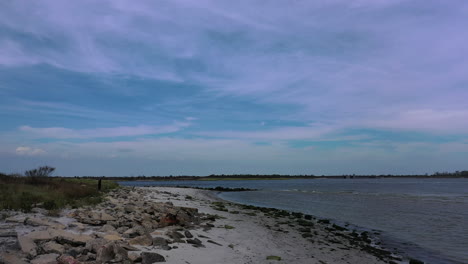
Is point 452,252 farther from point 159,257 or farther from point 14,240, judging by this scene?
point 14,240

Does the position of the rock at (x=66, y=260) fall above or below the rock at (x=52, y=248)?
below

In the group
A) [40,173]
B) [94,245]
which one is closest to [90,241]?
[94,245]

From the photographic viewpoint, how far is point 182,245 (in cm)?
1016

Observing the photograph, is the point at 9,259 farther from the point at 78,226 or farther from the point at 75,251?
the point at 78,226

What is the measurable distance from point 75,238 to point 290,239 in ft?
33.2

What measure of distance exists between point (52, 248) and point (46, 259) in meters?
0.59

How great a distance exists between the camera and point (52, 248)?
7309 mm

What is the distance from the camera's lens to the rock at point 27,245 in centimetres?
699

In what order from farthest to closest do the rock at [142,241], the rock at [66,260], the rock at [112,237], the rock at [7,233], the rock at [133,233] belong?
the rock at [133,233]
the rock at [142,241]
the rock at [112,237]
the rock at [7,233]
the rock at [66,260]

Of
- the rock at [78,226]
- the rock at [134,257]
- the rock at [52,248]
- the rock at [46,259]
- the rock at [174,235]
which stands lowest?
the rock at [174,235]

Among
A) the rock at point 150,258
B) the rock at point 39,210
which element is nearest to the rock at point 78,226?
the rock at point 39,210

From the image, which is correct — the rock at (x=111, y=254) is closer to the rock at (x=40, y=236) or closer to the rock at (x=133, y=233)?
the rock at (x=40, y=236)

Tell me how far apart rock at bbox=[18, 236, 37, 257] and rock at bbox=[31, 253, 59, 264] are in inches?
11.0

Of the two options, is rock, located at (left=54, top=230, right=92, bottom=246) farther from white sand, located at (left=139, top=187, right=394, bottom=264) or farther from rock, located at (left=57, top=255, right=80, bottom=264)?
white sand, located at (left=139, top=187, right=394, bottom=264)
